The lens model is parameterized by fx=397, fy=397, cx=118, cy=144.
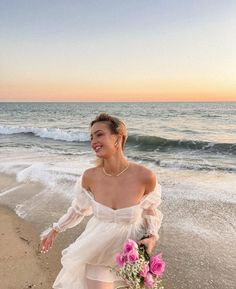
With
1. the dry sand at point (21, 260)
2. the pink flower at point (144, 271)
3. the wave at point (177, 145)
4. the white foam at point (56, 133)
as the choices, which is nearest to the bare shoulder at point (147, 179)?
the pink flower at point (144, 271)

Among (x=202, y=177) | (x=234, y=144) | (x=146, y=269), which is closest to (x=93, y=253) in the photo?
(x=146, y=269)

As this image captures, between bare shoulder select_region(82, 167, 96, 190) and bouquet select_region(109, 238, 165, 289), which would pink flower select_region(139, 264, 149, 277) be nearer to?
bouquet select_region(109, 238, 165, 289)

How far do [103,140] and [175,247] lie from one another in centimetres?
357

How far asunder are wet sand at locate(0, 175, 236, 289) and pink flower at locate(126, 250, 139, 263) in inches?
105

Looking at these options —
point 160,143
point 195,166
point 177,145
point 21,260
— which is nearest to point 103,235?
point 21,260

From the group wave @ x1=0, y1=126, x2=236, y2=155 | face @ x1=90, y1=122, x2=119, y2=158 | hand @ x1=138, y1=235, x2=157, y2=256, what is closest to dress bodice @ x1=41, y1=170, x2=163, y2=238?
hand @ x1=138, y1=235, x2=157, y2=256

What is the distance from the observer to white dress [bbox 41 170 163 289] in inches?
118

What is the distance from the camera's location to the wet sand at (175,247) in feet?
16.5

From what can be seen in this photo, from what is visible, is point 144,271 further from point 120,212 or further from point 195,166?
point 195,166

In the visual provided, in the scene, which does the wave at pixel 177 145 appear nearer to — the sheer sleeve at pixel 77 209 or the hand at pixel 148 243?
the sheer sleeve at pixel 77 209

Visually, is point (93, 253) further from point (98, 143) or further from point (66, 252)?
point (98, 143)

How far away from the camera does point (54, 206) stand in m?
8.10

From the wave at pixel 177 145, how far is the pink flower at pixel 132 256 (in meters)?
17.7

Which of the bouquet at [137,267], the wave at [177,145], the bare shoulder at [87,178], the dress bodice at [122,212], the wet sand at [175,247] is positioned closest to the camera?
the bouquet at [137,267]
